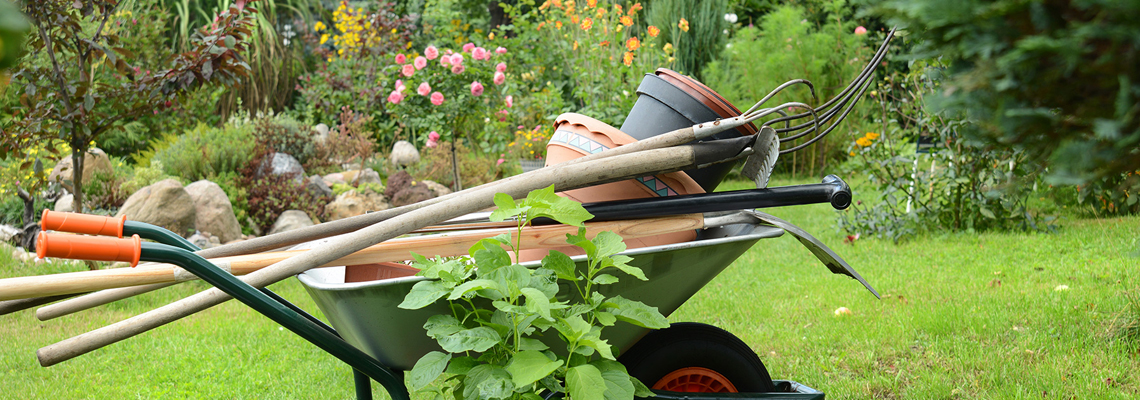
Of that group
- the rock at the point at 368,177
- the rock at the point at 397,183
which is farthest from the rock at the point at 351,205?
the rock at the point at 368,177

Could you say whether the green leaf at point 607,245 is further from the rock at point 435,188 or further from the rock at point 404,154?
the rock at point 404,154

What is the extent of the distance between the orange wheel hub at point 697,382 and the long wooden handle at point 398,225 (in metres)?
0.45

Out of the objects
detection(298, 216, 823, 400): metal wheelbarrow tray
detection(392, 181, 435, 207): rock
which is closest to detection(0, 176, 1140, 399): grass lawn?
detection(298, 216, 823, 400): metal wheelbarrow tray

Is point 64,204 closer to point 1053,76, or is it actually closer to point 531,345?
point 531,345

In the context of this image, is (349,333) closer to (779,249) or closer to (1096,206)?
(779,249)

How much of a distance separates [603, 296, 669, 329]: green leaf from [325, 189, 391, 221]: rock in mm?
3671

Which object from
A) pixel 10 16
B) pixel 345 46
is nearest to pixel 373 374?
pixel 10 16

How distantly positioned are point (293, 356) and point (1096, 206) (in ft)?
14.1

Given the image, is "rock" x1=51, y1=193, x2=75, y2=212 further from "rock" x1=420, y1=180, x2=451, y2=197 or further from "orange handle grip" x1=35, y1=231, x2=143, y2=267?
"orange handle grip" x1=35, y1=231, x2=143, y2=267

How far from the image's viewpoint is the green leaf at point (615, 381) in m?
1.06

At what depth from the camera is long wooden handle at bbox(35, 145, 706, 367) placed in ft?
3.36

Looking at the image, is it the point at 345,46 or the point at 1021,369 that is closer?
the point at 1021,369

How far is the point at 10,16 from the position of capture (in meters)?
0.25

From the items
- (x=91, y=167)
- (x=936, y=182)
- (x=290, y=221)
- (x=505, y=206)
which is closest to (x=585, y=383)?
(x=505, y=206)
